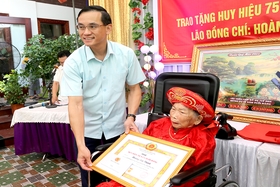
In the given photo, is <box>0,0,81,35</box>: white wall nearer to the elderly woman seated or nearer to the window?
the window

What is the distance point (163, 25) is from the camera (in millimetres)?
3131

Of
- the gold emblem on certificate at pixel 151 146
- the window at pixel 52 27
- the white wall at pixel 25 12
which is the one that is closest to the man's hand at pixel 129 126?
the gold emblem on certificate at pixel 151 146

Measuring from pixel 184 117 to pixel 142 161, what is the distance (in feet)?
1.27

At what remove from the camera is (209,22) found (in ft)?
8.66

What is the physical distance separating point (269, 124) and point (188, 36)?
4.49 feet

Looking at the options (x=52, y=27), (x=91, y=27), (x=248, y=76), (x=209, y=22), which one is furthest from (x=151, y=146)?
(x=52, y=27)

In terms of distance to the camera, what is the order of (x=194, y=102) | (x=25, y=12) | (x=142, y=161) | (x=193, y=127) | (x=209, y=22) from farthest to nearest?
(x=25, y=12) < (x=209, y=22) < (x=193, y=127) < (x=194, y=102) < (x=142, y=161)

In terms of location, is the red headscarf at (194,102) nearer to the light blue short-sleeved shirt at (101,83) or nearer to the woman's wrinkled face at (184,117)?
the woman's wrinkled face at (184,117)

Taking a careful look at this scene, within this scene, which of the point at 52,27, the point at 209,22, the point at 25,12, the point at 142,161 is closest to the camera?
the point at 142,161

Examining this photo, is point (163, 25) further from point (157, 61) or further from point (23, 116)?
point (23, 116)

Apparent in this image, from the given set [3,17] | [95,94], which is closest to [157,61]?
[95,94]

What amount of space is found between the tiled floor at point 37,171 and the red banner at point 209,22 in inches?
76.8

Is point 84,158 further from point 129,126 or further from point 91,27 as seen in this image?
point 91,27

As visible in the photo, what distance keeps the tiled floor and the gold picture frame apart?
75.6 inches
